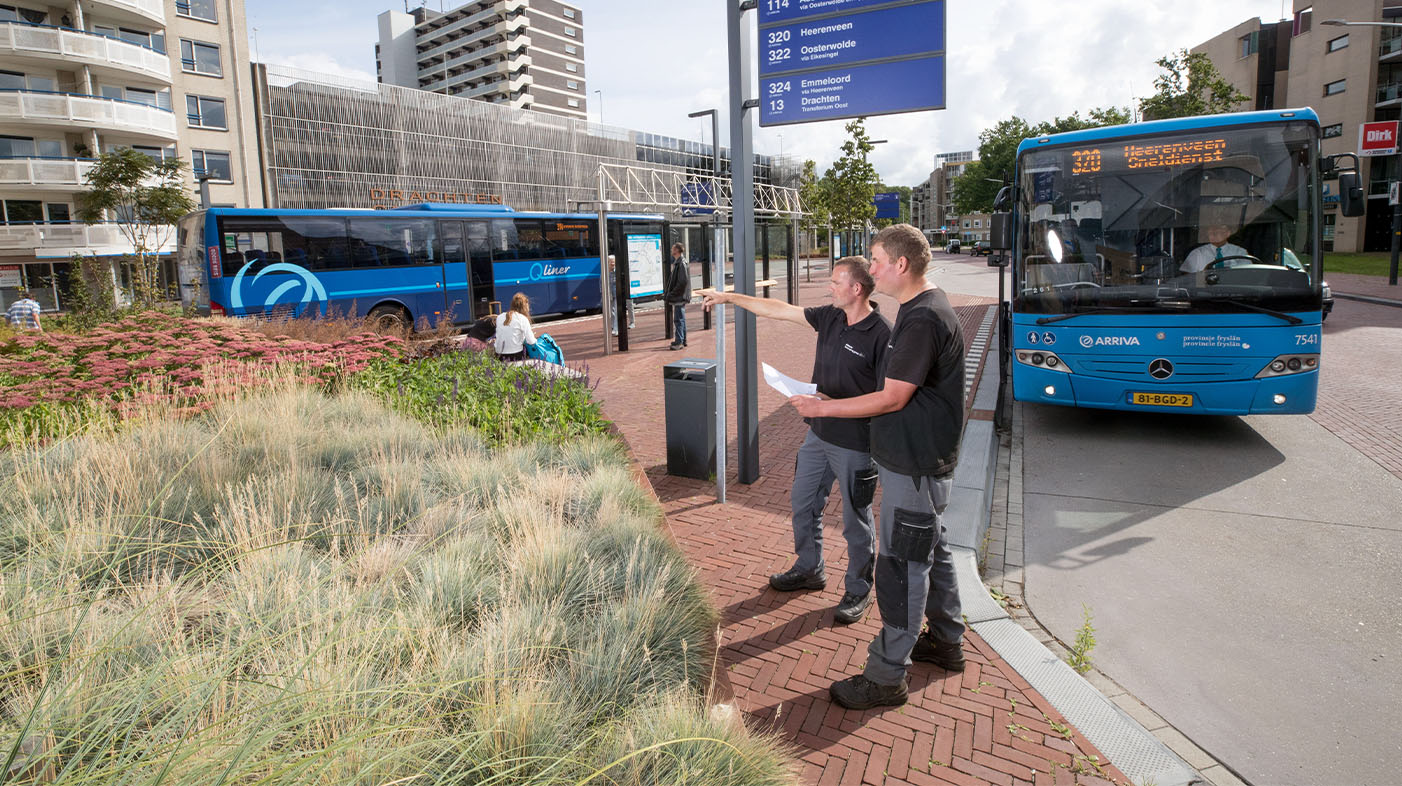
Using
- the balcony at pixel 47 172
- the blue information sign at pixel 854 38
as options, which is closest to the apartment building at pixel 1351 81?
the blue information sign at pixel 854 38

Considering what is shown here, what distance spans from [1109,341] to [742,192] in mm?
3828

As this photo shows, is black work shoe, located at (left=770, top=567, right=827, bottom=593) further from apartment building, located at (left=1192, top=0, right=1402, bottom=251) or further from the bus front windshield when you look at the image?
apartment building, located at (left=1192, top=0, right=1402, bottom=251)

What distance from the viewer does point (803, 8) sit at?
20.0 ft

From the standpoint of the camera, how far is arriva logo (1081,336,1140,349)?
7.23 metres

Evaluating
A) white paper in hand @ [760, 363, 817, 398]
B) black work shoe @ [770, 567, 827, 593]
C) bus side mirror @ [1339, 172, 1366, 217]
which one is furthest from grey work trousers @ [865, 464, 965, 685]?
A: bus side mirror @ [1339, 172, 1366, 217]

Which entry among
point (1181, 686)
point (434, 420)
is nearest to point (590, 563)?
point (1181, 686)

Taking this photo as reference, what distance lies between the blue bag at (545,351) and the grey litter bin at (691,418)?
2.65 meters

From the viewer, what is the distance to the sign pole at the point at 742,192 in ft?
19.6

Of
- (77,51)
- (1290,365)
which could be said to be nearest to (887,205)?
(77,51)

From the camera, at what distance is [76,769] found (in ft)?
6.25

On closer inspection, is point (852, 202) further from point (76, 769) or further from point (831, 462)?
point (76, 769)

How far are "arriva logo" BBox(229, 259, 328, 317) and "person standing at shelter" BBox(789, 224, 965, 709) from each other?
14.6 metres

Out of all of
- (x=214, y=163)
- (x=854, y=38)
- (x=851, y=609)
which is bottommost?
(x=851, y=609)

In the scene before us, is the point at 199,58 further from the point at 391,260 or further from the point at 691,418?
the point at 691,418
